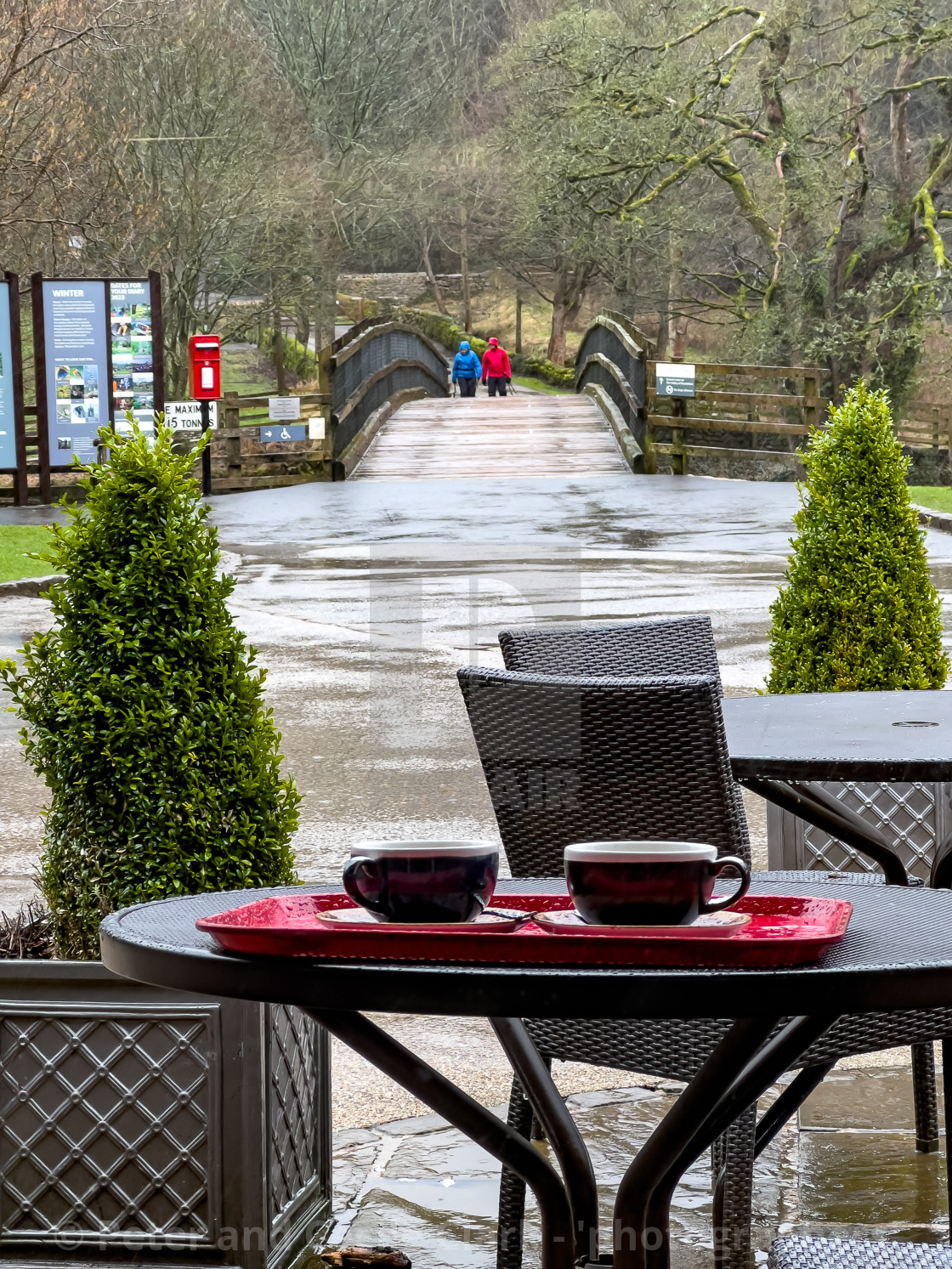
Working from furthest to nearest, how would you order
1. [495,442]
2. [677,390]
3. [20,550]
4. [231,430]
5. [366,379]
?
[366,379] < [495,442] < [677,390] < [231,430] < [20,550]

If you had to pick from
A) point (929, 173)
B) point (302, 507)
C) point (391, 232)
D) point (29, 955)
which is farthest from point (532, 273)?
point (29, 955)

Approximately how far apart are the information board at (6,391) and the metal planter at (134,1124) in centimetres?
1875

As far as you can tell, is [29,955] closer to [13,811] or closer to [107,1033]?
[107,1033]

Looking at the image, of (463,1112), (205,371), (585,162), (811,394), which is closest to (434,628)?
(463,1112)

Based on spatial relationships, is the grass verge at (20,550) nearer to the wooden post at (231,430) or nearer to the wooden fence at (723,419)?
the wooden post at (231,430)

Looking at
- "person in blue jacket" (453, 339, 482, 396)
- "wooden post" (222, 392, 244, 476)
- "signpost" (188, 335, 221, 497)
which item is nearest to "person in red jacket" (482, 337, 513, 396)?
"person in blue jacket" (453, 339, 482, 396)

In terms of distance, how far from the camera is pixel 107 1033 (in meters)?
2.86

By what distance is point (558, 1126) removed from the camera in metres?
2.11

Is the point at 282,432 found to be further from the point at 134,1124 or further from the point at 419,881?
the point at 419,881

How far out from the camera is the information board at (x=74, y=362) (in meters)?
21.4

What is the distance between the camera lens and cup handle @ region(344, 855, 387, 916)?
172 centimetres

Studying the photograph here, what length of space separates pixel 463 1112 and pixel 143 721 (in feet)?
4.32

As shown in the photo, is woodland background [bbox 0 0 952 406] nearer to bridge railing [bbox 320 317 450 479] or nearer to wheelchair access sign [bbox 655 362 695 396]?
bridge railing [bbox 320 317 450 479]

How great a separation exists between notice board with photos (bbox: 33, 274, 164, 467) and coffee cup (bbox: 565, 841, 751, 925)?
20279 millimetres
